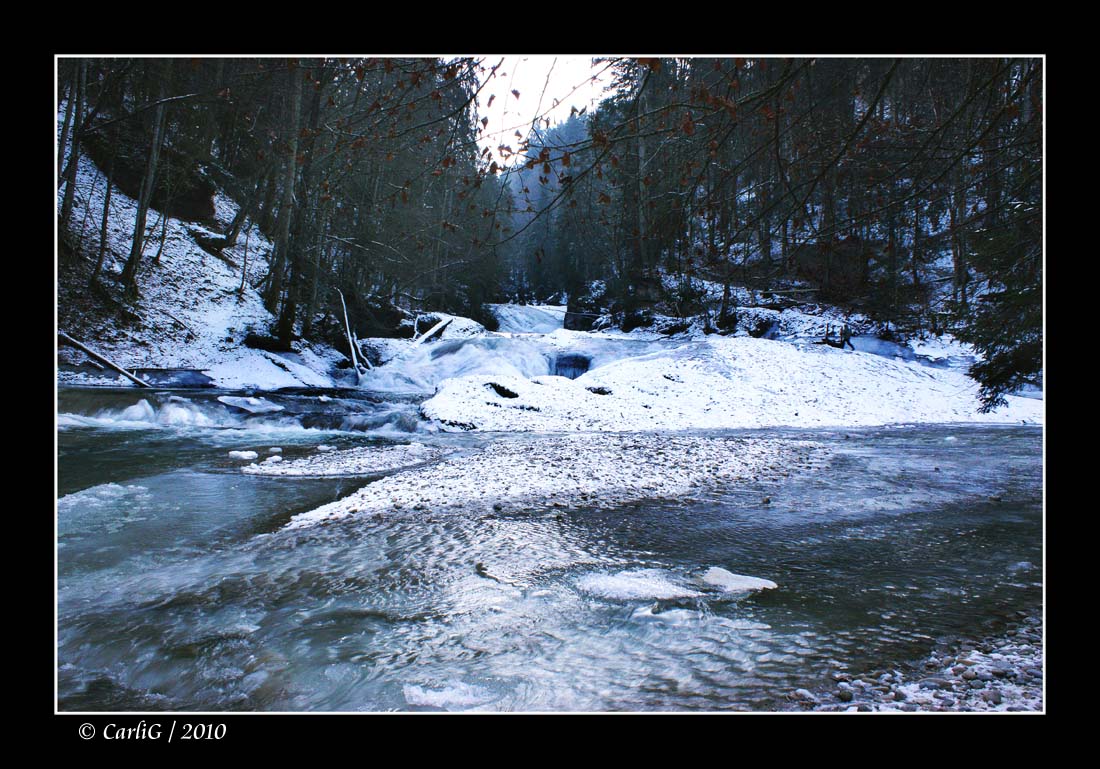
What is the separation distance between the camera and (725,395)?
13.3m

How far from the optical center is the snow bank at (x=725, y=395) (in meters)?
11.1

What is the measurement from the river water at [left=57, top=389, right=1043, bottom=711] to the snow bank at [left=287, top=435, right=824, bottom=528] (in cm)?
35

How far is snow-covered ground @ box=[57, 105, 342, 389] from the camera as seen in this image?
42.5 ft

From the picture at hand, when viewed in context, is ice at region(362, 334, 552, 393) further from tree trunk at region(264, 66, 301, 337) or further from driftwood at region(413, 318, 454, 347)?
tree trunk at region(264, 66, 301, 337)

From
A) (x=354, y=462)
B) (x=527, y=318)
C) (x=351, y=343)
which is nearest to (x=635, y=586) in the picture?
(x=354, y=462)

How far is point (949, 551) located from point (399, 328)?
1993 centimetres

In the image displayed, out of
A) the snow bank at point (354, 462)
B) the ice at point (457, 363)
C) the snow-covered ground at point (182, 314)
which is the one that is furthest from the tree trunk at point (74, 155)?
the snow bank at point (354, 462)

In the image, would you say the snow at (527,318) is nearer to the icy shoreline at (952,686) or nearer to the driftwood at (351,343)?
the driftwood at (351,343)

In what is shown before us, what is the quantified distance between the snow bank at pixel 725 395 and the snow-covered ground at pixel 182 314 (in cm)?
563

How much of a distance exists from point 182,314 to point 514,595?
15.6m

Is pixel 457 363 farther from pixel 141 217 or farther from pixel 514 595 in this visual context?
pixel 514 595

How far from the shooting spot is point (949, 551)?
3.51 meters
